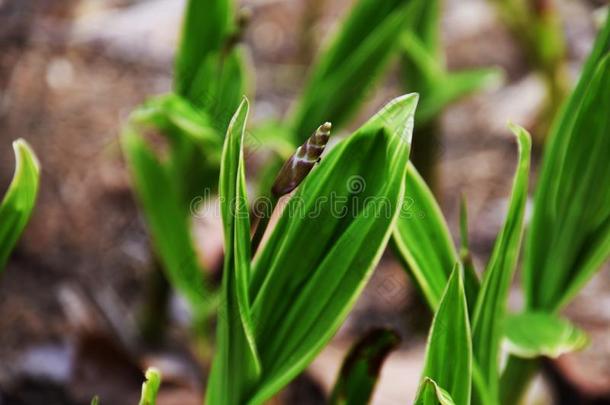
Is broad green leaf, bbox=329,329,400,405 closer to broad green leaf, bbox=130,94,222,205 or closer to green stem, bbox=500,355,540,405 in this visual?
green stem, bbox=500,355,540,405

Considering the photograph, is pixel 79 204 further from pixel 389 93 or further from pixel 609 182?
pixel 609 182

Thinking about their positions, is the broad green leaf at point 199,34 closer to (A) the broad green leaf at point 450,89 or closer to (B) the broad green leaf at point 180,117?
(B) the broad green leaf at point 180,117

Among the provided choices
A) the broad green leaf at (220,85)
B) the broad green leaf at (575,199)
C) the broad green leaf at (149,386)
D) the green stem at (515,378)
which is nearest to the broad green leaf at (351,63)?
the broad green leaf at (220,85)

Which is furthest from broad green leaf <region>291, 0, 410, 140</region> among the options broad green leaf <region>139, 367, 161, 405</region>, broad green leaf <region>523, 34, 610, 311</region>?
broad green leaf <region>139, 367, 161, 405</region>

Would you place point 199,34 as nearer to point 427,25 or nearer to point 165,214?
point 165,214

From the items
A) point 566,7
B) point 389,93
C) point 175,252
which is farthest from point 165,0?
point 175,252
